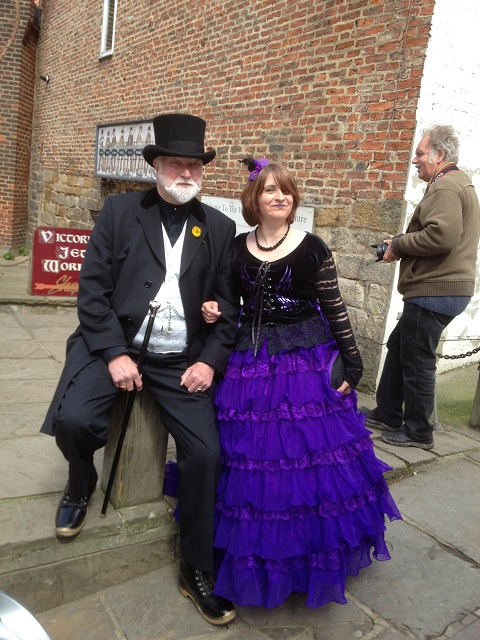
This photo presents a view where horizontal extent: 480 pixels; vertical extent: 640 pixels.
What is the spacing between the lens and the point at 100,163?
1016 cm

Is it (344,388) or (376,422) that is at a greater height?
(344,388)

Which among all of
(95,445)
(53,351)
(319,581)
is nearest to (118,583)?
(95,445)

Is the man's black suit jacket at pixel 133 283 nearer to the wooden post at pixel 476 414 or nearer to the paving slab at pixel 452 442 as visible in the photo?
the paving slab at pixel 452 442

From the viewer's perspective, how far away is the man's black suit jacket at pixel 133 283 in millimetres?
2420

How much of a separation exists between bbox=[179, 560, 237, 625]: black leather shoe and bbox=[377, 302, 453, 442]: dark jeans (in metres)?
2.02

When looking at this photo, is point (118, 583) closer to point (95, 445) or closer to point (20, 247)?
point (95, 445)

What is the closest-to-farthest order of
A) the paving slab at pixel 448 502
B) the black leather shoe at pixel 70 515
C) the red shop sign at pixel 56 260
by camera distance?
the black leather shoe at pixel 70 515, the paving slab at pixel 448 502, the red shop sign at pixel 56 260

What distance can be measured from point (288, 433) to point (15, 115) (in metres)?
13.1

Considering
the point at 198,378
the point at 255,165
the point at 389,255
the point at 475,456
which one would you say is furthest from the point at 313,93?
the point at 198,378

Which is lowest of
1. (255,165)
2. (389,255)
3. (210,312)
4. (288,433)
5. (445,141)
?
(288,433)

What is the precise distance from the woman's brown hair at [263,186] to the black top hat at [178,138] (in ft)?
0.78

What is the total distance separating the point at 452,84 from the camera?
4.75 meters

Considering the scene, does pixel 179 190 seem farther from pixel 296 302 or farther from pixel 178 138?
pixel 296 302

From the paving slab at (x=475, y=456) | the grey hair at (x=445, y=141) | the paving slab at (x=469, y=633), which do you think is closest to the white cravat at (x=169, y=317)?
the paving slab at (x=469, y=633)
